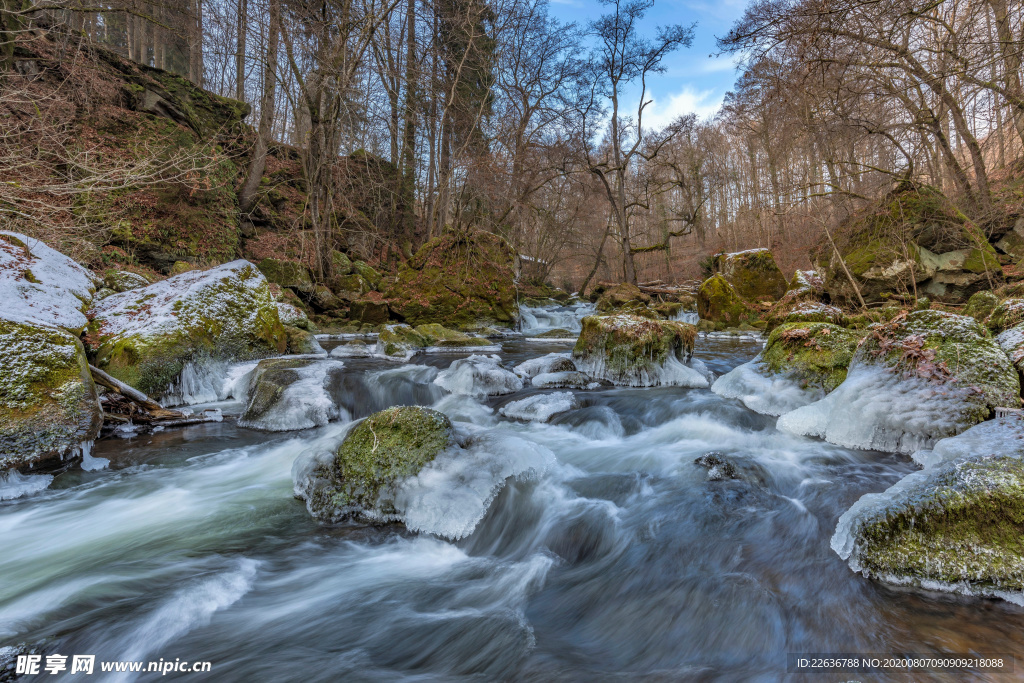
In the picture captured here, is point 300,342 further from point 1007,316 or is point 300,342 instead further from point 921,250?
point 921,250

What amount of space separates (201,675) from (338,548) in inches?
37.3

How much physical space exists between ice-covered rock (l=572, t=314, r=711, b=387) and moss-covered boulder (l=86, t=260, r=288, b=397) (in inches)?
203

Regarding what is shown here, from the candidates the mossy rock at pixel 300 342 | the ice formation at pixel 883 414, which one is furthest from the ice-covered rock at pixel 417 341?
the ice formation at pixel 883 414

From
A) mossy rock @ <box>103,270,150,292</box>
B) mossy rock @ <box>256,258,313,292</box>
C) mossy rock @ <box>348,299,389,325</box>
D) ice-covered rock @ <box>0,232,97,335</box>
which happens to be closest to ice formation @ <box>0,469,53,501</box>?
ice-covered rock @ <box>0,232,97,335</box>

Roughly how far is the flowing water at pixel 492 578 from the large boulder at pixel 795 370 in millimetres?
1079

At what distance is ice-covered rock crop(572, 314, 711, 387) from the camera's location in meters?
6.39

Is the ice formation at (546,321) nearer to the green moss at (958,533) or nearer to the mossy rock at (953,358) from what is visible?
the mossy rock at (953,358)

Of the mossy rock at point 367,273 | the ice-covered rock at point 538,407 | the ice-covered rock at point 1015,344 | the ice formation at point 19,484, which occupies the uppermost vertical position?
the mossy rock at point 367,273

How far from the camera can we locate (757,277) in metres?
14.6

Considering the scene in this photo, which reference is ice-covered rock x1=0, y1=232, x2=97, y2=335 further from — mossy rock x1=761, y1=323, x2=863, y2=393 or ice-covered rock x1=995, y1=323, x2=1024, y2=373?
ice-covered rock x1=995, y1=323, x2=1024, y2=373

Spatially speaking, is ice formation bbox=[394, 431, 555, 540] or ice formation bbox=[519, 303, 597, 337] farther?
ice formation bbox=[519, 303, 597, 337]

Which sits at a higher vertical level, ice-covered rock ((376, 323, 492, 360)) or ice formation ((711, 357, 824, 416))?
ice-covered rock ((376, 323, 492, 360))

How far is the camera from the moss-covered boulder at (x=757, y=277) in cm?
1443

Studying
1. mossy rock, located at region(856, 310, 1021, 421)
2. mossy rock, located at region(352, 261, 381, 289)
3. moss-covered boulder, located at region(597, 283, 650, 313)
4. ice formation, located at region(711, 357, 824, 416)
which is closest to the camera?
mossy rock, located at region(856, 310, 1021, 421)
